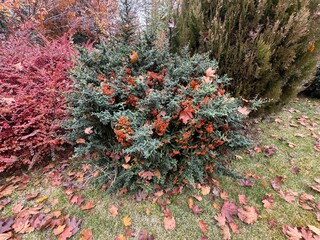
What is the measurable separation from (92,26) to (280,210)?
8.17 m

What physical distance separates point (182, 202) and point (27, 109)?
7.02 feet

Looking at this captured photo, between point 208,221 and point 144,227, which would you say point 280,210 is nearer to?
point 208,221

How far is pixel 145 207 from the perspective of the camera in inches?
78.2

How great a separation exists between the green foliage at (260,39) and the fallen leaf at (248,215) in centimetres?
135

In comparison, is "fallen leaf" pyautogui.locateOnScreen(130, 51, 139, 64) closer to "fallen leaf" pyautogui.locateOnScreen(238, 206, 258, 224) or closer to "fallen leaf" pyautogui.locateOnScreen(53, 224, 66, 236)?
"fallen leaf" pyautogui.locateOnScreen(53, 224, 66, 236)

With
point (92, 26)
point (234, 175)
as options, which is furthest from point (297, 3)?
point (92, 26)

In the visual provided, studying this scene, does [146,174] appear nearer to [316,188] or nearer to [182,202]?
[182,202]

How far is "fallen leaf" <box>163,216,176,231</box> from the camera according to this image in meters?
1.80

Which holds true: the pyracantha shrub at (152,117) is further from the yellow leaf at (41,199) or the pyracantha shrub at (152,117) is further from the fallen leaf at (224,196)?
the yellow leaf at (41,199)

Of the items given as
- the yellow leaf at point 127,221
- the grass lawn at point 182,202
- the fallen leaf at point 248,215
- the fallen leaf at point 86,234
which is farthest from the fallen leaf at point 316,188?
the fallen leaf at point 86,234

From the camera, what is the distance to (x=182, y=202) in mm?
2045

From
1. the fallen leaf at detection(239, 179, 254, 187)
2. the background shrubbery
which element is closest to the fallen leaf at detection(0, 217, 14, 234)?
the fallen leaf at detection(239, 179, 254, 187)

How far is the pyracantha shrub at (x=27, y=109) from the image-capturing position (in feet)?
7.30

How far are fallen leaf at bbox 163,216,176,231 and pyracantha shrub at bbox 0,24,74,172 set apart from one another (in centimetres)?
165
